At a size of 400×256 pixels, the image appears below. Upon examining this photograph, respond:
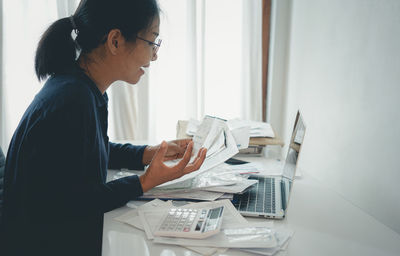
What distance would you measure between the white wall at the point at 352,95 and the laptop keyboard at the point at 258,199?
13.5 inches

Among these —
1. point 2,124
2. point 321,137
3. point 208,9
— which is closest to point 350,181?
point 321,137

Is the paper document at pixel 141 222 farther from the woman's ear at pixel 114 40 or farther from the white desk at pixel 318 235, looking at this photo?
the woman's ear at pixel 114 40

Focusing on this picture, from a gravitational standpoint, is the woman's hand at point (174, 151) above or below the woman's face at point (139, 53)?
below

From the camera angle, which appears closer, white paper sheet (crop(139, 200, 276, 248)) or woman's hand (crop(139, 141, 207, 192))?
white paper sheet (crop(139, 200, 276, 248))

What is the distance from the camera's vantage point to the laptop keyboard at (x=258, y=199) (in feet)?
2.73

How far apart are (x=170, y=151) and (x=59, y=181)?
0.56m

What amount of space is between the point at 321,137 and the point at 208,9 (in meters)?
1.21

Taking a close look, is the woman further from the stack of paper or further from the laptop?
the stack of paper

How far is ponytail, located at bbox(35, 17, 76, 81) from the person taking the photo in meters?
0.92

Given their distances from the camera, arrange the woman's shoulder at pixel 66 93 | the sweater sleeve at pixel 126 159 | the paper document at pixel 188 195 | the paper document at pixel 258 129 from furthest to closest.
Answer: the paper document at pixel 258 129
the sweater sleeve at pixel 126 159
the paper document at pixel 188 195
the woman's shoulder at pixel 66 93

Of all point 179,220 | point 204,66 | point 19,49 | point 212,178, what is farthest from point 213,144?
point 19,49

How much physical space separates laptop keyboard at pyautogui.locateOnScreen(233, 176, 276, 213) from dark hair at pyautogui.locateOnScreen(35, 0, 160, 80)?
594mm

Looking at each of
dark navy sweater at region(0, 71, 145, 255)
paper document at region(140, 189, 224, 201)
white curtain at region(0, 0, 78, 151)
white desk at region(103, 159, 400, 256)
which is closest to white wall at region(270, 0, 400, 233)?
white desk at region(103, 159, 400, 256)

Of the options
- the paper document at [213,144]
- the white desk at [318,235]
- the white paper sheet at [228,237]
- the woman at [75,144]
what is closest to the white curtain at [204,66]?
the paper document at [213,144]
